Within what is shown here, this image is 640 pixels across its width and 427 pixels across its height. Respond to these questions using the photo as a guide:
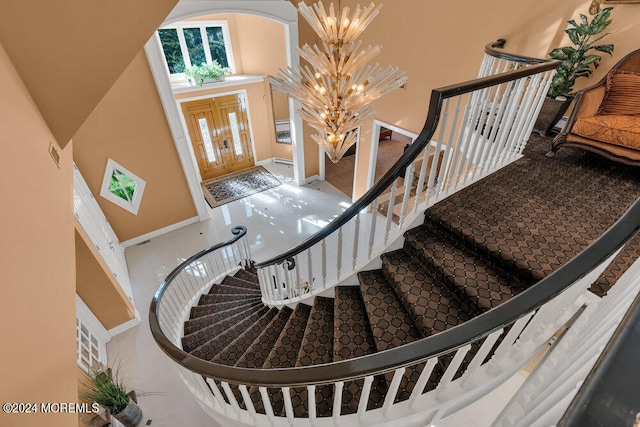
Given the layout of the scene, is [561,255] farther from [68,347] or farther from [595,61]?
[68,347]

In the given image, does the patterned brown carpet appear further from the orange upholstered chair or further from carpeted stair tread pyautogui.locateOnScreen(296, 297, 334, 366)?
the orange upholstered chair

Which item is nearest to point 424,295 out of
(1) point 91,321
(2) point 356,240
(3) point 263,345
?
(2) point 356,240

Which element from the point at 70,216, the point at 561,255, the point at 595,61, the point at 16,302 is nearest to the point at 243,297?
the point at 70,216

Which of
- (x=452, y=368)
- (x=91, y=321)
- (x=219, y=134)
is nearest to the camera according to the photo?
(x=452, y=368)

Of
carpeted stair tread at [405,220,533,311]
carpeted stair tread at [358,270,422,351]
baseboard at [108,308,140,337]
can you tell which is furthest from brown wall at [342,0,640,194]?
baseboard at [108,308,140,337]

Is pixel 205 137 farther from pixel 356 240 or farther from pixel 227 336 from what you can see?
pixel 356 240

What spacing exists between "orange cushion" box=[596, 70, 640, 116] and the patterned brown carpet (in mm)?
455

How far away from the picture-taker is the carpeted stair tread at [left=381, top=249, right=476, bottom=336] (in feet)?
6.06

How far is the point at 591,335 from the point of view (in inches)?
43.9

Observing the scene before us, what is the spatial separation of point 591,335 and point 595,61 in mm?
3642

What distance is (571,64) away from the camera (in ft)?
10.4

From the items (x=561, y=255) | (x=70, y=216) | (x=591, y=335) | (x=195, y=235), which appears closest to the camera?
(x=591, y=335)

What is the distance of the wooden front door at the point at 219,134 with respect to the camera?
25.1 feet

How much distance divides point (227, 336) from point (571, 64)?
4756 millimetres
